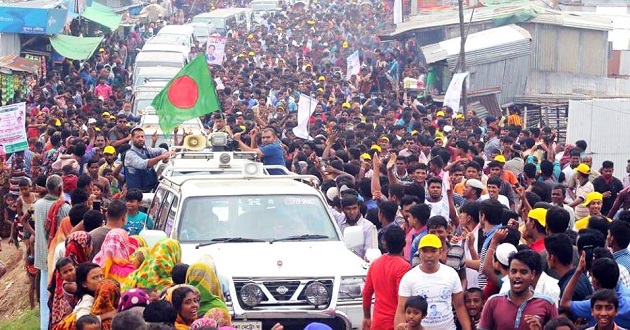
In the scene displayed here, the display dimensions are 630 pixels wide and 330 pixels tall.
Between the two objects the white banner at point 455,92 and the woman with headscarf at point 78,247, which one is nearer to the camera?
the woman with headscarf at point 78,247

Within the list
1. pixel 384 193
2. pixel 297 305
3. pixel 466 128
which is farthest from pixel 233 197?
pixel 466 128

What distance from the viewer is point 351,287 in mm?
10078

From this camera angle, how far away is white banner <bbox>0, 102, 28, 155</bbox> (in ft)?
57.6

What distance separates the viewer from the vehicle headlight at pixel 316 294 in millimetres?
9930

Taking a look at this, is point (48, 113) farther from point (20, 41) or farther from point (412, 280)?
point (412, 280)

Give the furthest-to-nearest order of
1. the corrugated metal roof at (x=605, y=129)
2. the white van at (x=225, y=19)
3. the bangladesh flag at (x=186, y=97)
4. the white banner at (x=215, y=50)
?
the white van at (x=225, y=19), the white banner at (x=215, y=50), the corrugated metal roof at (x=605, y=129), the bangladesh flag at (x=186, y=97)

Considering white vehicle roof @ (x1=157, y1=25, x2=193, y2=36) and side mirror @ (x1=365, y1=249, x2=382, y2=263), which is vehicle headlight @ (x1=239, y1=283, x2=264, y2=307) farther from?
white vehicle roof @ (x1=157, y1=25, x2=193, y2=36)

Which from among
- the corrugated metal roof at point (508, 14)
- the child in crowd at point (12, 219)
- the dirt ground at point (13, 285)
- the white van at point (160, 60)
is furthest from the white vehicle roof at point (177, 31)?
the child in crowd at point (12, 219)

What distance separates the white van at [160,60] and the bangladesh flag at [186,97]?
48.3ft

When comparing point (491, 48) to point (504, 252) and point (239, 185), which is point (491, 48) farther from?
point (504, 252)

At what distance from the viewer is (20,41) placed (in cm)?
3119

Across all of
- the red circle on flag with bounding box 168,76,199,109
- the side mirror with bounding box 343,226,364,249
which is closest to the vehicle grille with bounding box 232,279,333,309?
the side mirror with bounding box 343,226,364,249

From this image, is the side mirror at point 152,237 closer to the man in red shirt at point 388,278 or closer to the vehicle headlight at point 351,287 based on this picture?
the vehicle headlight at point 351,287

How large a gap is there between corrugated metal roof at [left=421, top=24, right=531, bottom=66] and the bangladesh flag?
13.1m
